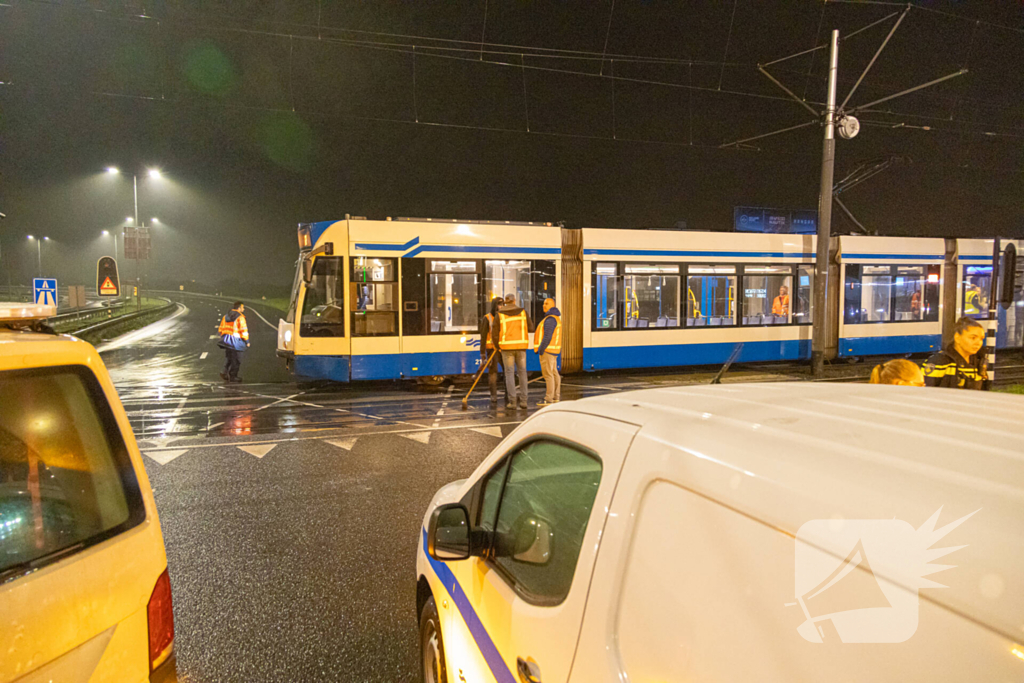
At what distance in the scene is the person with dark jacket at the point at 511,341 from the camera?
35.6 feet

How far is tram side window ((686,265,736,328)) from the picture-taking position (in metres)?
14.8

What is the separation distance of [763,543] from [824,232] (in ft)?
52.1

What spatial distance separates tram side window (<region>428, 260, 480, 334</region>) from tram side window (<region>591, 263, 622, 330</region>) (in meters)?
2.73

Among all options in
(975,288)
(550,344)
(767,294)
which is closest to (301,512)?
(550,344)

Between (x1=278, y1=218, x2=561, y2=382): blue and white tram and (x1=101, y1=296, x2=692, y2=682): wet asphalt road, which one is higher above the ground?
(x1=278, y1=218, x2=561, y2=382): blue and white tram

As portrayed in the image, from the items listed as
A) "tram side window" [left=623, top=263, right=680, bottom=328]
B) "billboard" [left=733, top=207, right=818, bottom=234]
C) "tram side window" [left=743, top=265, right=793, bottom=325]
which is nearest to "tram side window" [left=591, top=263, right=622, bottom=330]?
"tram side window" [left=623, top=263, right=680, bottom=328]

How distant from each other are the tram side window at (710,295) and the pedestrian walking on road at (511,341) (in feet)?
18.3

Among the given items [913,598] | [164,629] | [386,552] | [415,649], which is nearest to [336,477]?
[386,552]

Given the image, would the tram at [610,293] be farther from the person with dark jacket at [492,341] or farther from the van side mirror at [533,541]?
the van side mirror at [533,541]

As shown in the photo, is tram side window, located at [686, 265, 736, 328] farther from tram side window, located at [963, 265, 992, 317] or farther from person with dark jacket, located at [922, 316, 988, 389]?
person with dark jacket, located at [922, 316, 988, 389]

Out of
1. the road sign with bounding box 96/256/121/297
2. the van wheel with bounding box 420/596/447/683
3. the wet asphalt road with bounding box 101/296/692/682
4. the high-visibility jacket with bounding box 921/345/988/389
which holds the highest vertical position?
the road sign with bounding box 96/256/121/297

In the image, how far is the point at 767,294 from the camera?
1558cm

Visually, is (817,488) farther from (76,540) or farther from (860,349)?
(860,349)

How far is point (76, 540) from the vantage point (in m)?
1.96
